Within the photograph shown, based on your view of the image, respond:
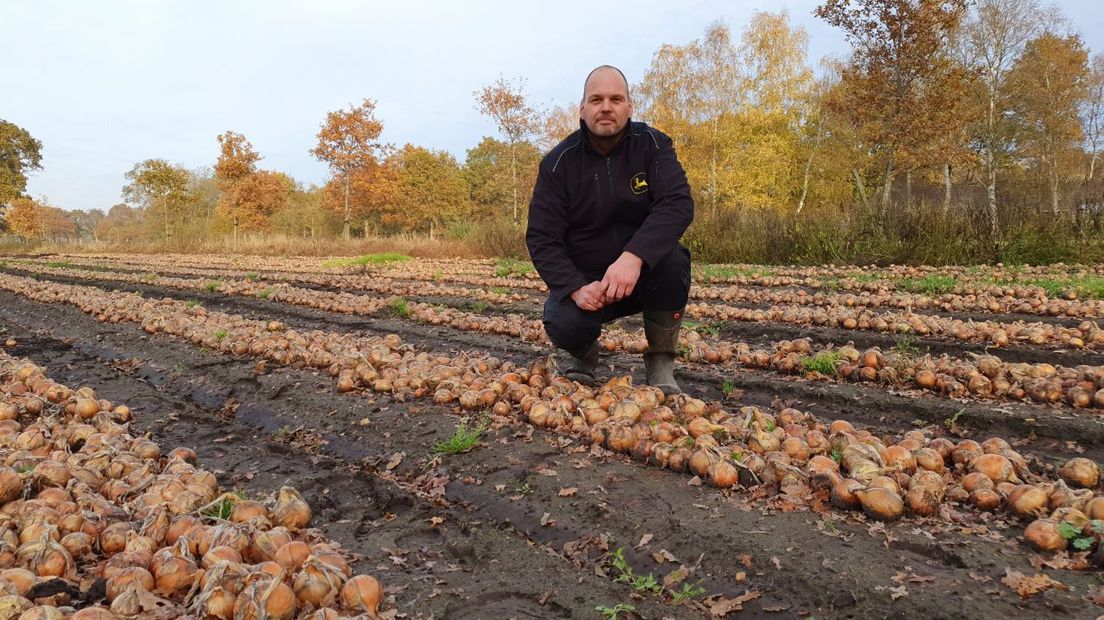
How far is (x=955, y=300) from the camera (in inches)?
255

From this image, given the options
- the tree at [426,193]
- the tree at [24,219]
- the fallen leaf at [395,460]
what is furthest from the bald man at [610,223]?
the tree at [24,219]

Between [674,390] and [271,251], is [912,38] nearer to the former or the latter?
[674,390]

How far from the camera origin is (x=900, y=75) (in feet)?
50.3

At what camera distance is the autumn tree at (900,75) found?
49.1 ft

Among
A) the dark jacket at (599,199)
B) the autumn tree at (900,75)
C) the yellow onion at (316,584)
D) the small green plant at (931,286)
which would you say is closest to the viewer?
the yellow onion at (316,584)

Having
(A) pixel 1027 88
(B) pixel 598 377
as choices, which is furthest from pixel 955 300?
(A) pixel 1027 88

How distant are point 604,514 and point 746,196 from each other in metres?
27.2

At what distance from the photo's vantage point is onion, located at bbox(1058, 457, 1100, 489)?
2.15 meters

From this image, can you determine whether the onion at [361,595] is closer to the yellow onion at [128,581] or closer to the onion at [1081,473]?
the yellow onion at [128,581]

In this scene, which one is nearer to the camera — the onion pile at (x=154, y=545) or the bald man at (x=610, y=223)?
A: the onion pile at (x=154, y=545)

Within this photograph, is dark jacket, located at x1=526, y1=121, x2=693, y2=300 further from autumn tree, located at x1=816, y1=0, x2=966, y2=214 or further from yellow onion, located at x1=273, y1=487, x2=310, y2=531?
autumn tree, located at x1=816, y1=0, x2=966, y2=214

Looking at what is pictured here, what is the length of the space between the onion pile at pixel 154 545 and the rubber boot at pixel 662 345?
201 cm

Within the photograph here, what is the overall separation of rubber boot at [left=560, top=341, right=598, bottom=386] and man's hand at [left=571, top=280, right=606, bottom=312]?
543 millimetres

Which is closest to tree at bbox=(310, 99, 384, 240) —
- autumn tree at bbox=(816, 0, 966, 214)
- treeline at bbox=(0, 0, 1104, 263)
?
treeline at bbox=(0, 0, 1104, 263)
